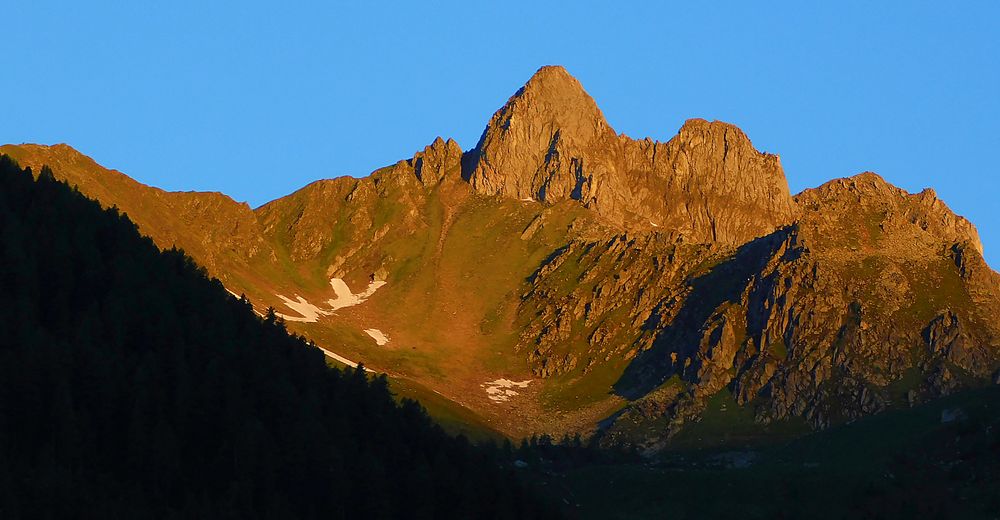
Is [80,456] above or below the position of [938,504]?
below

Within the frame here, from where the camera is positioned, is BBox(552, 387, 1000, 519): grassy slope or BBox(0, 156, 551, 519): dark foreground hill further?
BBox(552, 387, 1000, 519): grassy slope

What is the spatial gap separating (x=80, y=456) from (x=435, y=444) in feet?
144

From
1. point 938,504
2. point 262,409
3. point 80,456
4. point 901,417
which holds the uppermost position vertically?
point 901,417

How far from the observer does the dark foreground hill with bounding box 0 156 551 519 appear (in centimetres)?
10775

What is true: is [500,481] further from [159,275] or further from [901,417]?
[901,417]

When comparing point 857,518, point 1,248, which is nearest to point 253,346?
point 1,248

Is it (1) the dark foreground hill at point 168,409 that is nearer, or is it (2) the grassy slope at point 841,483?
(1) the dark foreground hill at point 168,409

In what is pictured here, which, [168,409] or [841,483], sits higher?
[841,483]

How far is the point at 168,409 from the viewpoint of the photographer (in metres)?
120

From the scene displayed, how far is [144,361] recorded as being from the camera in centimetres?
12531

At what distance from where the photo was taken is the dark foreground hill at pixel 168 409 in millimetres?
107750

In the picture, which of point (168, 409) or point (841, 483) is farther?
point (841, 483)

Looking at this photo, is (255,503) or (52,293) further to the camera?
(52,293)

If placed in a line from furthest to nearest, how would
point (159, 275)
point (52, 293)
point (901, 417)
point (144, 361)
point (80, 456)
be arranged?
point (901, 417), point (159, 275), point (52, 293), point (144, 361), point (80, 456)
